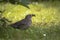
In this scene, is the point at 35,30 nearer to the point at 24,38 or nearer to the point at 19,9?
the point at 24,38

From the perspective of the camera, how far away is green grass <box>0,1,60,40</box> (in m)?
2.16

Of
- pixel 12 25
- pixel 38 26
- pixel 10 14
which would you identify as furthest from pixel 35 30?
pixel 10 14

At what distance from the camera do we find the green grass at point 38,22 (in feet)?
7.07

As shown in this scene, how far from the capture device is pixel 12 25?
7.07 ft

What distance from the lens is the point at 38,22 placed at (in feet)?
8.38

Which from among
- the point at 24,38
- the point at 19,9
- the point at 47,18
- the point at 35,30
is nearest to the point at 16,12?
the point at 19,9

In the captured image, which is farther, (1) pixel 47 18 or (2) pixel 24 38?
(1) pixel 47 18

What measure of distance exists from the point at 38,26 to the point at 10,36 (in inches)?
17.0

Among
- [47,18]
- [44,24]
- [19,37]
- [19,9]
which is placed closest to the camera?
[19,37]

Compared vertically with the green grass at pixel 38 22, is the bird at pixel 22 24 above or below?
above

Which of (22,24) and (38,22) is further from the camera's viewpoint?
(38,22)

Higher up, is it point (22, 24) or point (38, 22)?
point (22, 24)

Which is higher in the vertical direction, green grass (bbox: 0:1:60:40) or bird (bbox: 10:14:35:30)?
bird (bbox: 10:14:35:30)

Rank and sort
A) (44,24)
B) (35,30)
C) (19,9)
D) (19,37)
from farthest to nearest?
1. (19,9)
2. (44,24)
3. (35,30)
4. (19,37)
